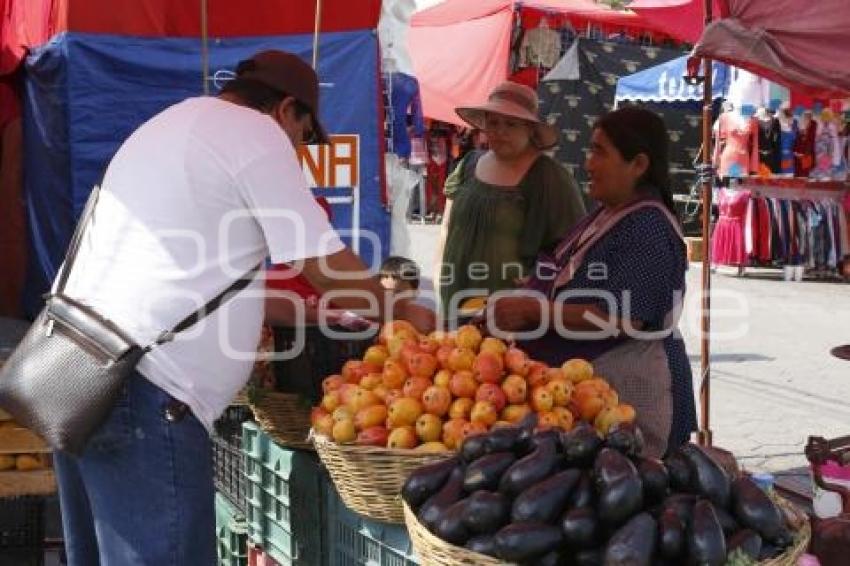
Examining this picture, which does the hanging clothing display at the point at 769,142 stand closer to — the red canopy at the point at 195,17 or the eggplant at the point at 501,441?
the red canopy at the point at 195,17

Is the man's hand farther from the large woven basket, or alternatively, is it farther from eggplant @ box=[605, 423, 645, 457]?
the large woven basket

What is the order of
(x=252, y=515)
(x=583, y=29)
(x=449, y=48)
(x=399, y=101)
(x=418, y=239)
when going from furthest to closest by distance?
1. (x=418, y=239)
2. (x=583, y=29)
3. (x=449, y=48)
4. (x=399, y=101)
5. (x=252, y=515)

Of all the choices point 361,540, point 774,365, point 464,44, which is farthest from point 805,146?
point 361,540

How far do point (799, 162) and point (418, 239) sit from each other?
21.4ft

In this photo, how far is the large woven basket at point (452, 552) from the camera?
1875mm

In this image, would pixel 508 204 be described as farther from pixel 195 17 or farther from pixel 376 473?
pixel 195 17

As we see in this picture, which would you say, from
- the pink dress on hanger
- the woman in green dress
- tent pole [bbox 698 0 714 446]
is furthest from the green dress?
the pink dress on hanger

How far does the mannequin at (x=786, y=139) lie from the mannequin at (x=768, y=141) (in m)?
0.05

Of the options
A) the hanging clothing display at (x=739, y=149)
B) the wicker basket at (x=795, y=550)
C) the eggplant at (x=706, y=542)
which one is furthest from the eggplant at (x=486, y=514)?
the hanging clothing display at (x=739, y=149)

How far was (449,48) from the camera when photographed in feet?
32.1

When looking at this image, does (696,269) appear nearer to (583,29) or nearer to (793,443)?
(583,29)

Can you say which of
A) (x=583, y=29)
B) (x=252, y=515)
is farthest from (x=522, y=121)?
(x=583, y=29)

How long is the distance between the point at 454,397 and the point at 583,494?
26.0 inches

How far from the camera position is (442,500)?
6.77 feet
